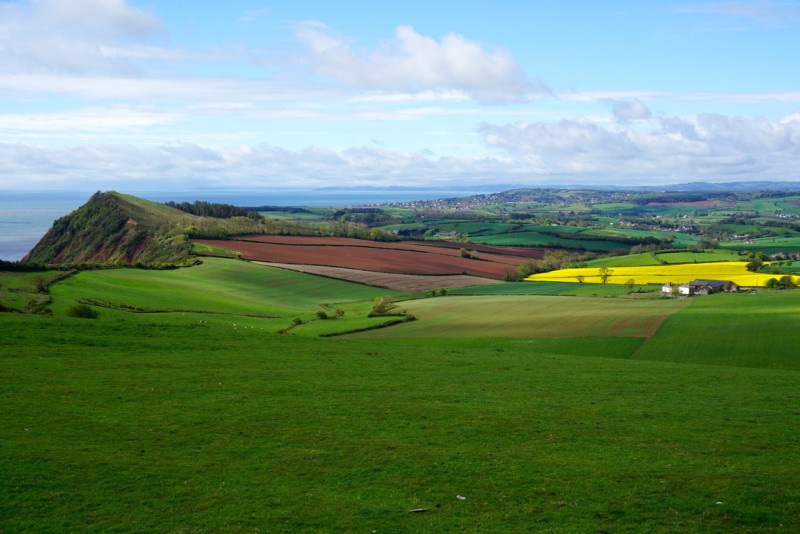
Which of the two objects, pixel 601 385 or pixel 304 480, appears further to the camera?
pixel 601 385

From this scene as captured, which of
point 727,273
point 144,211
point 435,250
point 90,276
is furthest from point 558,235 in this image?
point 90,276

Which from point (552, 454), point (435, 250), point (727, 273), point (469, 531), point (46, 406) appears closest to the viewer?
point (469, 531)

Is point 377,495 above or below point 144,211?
below

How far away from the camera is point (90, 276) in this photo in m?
68.9

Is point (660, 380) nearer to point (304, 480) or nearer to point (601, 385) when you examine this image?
point (601, 385)

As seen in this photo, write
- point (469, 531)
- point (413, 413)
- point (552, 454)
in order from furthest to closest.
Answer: point (413, 413), point (552, 454), point (469, 531)

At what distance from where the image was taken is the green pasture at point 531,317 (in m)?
54.0

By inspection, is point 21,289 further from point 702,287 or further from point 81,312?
point 702,287

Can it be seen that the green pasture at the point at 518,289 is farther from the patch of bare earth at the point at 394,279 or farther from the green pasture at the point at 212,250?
the green pasture at the point at 212,250

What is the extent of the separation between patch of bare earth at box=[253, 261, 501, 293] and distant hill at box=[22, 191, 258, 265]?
75.3ft

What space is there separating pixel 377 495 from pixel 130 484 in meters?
5.45

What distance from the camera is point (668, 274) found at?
103 m

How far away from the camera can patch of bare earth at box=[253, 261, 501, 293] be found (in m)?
92.9

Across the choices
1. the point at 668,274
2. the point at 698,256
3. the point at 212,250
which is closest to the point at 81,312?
the point at 212,250
